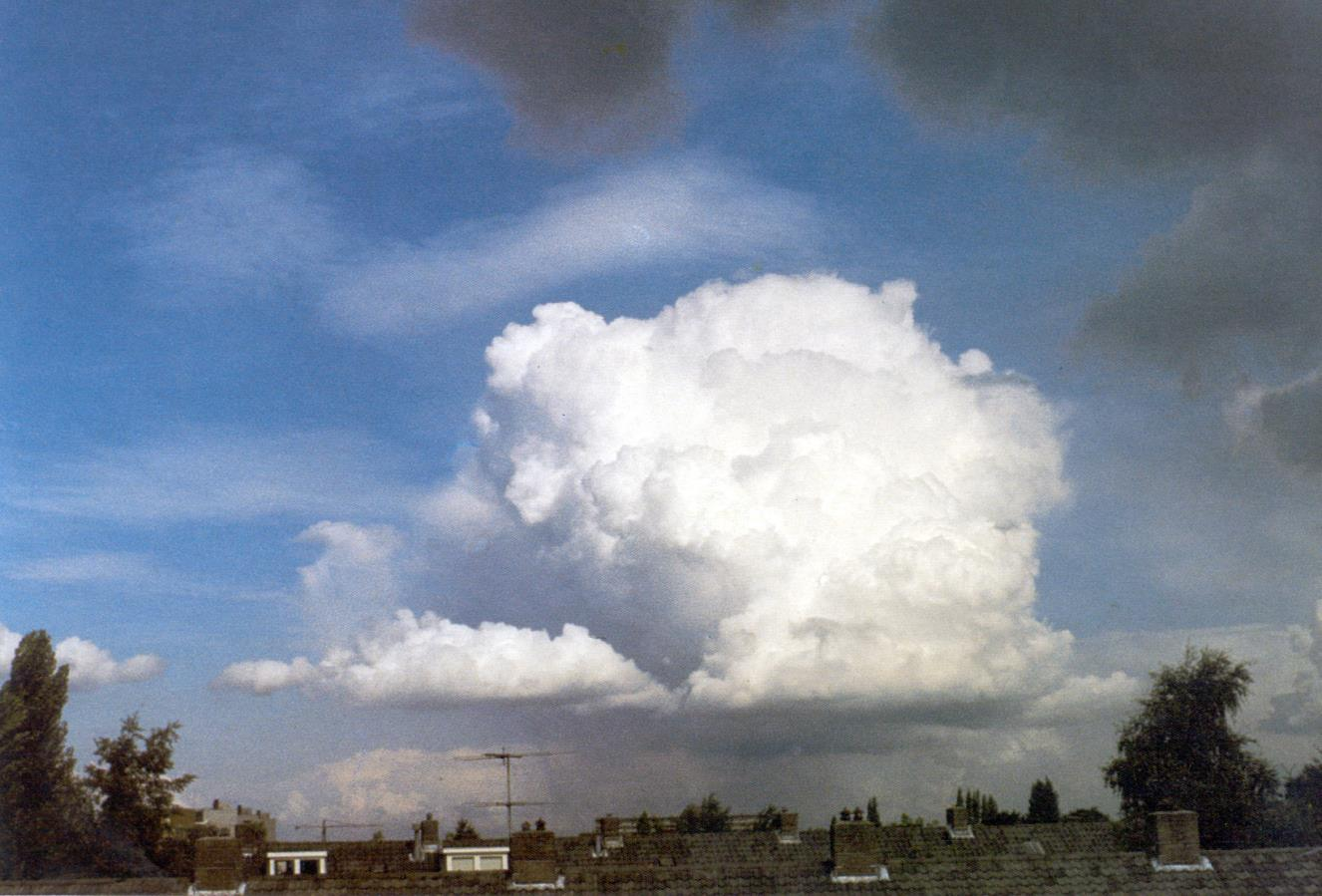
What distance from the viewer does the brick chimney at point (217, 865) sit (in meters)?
38.5

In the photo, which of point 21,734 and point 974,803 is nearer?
point 21,734

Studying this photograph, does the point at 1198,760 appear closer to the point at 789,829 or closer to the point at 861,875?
the point at 789,829

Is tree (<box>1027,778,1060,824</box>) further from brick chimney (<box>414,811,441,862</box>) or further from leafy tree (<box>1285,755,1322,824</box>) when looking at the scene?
brick chimney (<box>414,811,441,862</box>)

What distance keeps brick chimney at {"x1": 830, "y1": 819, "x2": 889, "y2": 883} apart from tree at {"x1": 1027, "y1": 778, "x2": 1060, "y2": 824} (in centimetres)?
9933

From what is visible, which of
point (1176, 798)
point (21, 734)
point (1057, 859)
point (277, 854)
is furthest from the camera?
point (1176, 798)

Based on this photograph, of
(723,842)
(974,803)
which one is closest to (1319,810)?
(974,803)

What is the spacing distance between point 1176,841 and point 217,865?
1037 inches

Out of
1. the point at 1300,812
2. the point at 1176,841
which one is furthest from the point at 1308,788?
the point at 1176,841

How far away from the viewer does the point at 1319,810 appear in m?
97.8

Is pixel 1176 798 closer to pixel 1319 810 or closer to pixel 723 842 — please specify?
pixel 1319 810

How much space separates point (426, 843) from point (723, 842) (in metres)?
19.7

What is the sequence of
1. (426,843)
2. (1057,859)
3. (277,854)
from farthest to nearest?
(426,843)
(277,854)
(1057,859)

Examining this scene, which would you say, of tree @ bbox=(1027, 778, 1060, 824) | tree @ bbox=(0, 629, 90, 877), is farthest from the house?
tree @ bbox=(1027, 778, 1060, 824)

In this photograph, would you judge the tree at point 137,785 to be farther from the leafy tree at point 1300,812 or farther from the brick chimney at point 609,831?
the leafy tree at point 1300,812
